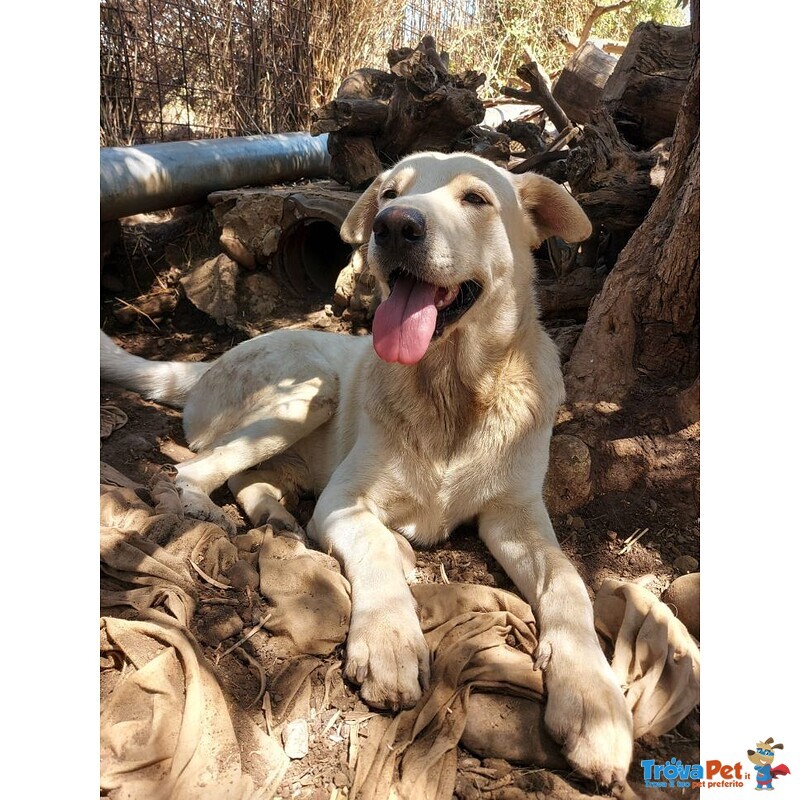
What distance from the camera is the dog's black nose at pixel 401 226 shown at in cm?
248

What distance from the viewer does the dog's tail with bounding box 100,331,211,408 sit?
172 inches

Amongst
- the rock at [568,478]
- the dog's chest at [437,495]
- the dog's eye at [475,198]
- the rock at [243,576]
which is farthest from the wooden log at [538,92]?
the rock at [243,576]

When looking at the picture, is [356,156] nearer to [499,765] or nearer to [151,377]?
[151,377]

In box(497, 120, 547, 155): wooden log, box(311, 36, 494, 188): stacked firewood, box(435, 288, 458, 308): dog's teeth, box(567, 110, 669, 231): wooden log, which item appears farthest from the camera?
box(497, 120, 547, 155): wooden log

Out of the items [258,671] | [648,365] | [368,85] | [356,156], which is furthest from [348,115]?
[258,671]

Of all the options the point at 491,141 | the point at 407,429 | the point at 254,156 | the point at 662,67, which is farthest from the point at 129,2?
the point at 407,429

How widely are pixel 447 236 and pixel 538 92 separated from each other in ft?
13.2

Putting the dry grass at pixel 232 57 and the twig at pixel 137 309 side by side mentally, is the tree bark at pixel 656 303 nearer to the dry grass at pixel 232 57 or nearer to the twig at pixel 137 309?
the twig at pixel 137 309

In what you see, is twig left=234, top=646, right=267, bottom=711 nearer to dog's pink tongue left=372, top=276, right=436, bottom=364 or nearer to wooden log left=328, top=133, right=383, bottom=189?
dog's pink tongue left=372, top=276, right=436, bottom=364

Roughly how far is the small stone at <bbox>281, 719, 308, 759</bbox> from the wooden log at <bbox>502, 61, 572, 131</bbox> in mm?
5115

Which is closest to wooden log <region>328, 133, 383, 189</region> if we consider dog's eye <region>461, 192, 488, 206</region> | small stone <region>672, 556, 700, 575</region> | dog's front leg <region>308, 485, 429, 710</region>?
dog's eye <region>461, 192, 488, 206</region>

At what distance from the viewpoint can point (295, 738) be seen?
78.2 inches

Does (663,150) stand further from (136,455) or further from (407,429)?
(136,455)
